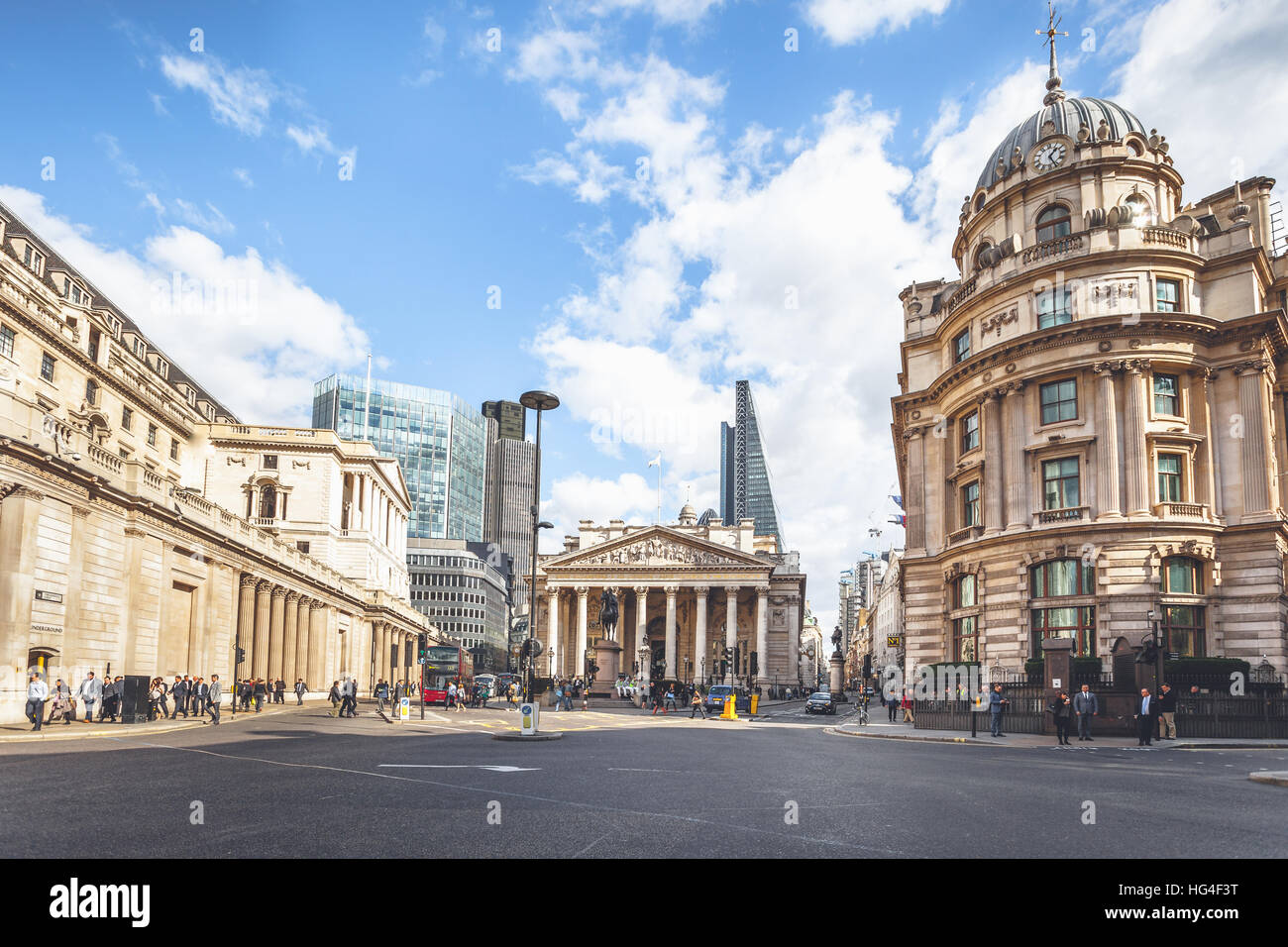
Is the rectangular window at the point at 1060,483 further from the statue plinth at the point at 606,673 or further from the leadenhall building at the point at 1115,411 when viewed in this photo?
the statue plinth at the point at 606,673

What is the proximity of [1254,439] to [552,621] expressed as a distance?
Answer: 8016 centimetres

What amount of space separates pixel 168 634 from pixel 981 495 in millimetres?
35566

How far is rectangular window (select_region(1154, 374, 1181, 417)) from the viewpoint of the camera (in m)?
37.7

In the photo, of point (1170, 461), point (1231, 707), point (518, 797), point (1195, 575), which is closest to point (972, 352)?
point (1170, 461)

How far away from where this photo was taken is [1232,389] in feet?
124

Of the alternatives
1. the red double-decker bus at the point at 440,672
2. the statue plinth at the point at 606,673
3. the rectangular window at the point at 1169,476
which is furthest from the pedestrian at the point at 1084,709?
the statue plinth at the point at 606,673

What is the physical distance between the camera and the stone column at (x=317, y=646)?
6116cm

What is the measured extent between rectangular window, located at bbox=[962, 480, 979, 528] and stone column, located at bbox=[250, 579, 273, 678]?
118 feet

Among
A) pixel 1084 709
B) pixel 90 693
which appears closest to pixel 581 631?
pixel 90 693

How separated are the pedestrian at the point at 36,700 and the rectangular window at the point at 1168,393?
40.5 m

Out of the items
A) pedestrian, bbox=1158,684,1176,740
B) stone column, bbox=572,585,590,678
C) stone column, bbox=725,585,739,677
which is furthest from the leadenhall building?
stone column, bbox=572,585,590,678

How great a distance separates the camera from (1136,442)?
3647 cm

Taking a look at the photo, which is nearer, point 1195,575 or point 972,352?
point 1195,575
